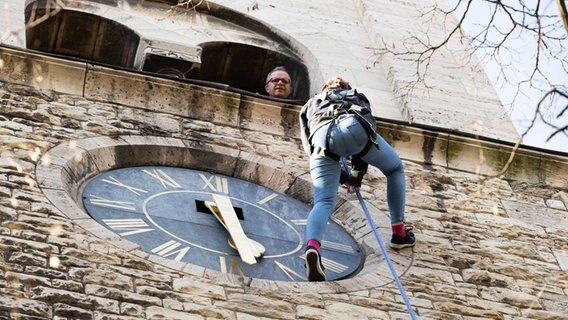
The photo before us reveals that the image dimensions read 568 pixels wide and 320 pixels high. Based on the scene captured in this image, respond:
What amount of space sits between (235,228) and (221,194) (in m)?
0.78

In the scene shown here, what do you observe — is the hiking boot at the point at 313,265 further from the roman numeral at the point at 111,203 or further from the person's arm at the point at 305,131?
the roman numeral at the point at 111,203

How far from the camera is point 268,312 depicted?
7500 millimetres

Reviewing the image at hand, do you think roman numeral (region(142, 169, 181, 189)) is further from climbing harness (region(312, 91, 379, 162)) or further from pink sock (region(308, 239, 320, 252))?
pink sock (region(308, 239, 320, 252))

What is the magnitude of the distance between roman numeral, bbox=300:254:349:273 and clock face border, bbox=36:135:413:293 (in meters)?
0.15

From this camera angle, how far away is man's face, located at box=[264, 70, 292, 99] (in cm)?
1088

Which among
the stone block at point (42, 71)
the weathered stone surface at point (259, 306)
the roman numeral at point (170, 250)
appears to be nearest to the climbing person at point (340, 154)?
the weathered stone surface at point (259, 306)

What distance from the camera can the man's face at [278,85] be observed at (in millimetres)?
10875

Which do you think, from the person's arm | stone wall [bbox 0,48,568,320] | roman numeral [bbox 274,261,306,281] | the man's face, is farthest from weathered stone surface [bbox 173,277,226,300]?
the man's face

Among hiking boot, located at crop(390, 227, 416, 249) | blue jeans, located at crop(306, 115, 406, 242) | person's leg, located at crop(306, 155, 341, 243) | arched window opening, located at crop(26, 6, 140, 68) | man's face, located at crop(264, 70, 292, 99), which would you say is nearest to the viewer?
person's leg, located at crop(306, 155, 341, 243)

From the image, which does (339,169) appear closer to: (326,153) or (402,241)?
(326,153)

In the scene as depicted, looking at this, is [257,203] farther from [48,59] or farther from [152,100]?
[48,59]

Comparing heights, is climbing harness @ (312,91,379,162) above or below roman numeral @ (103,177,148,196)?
above

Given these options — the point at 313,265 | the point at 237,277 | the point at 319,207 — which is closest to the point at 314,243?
the point at 313,265

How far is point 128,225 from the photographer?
8.44 metres
